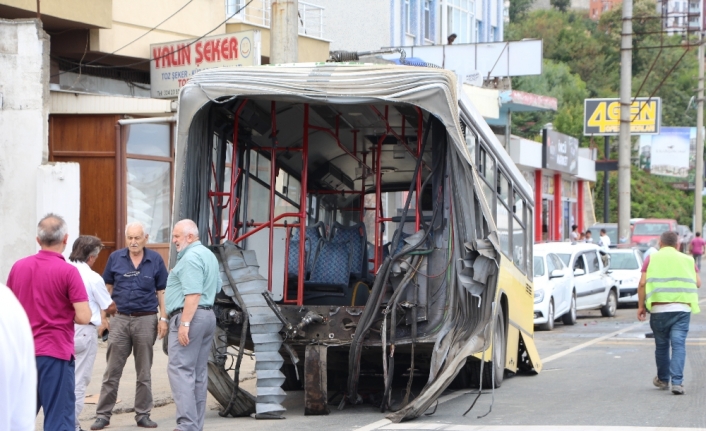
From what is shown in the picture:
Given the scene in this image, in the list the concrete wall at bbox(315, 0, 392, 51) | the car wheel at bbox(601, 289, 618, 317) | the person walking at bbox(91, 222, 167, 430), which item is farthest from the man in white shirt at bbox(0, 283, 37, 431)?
the concrete wall at bbox(315, 0, 392, 51)

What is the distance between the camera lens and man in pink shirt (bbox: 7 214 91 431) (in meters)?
7.15

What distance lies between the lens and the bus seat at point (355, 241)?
1220 centimetres

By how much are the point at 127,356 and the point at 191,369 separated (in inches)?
46.6

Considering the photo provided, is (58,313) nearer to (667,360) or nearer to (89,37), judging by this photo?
(667,360)

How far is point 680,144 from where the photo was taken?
69188mm

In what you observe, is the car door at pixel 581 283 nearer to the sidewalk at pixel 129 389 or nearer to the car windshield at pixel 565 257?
the car windshield at pixel 565 257

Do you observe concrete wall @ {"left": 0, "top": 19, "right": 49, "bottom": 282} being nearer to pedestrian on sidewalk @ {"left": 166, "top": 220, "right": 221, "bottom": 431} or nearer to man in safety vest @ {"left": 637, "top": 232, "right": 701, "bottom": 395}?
pedestrian on sidewalk @ {"left": 166, "top": 220, "right": 221, "bottom": 431}

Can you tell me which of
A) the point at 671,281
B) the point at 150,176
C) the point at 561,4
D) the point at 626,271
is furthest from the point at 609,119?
the point at 561,4

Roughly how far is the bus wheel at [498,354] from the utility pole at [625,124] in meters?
18.9

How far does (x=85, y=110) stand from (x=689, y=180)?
2596 inches

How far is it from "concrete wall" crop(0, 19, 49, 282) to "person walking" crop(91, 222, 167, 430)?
5.93 metres

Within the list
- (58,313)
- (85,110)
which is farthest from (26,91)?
(58,313)

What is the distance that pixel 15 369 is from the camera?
10.8 feet

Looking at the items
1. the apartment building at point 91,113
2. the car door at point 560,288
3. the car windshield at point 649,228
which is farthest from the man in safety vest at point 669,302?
the car windshield at point 649,228
